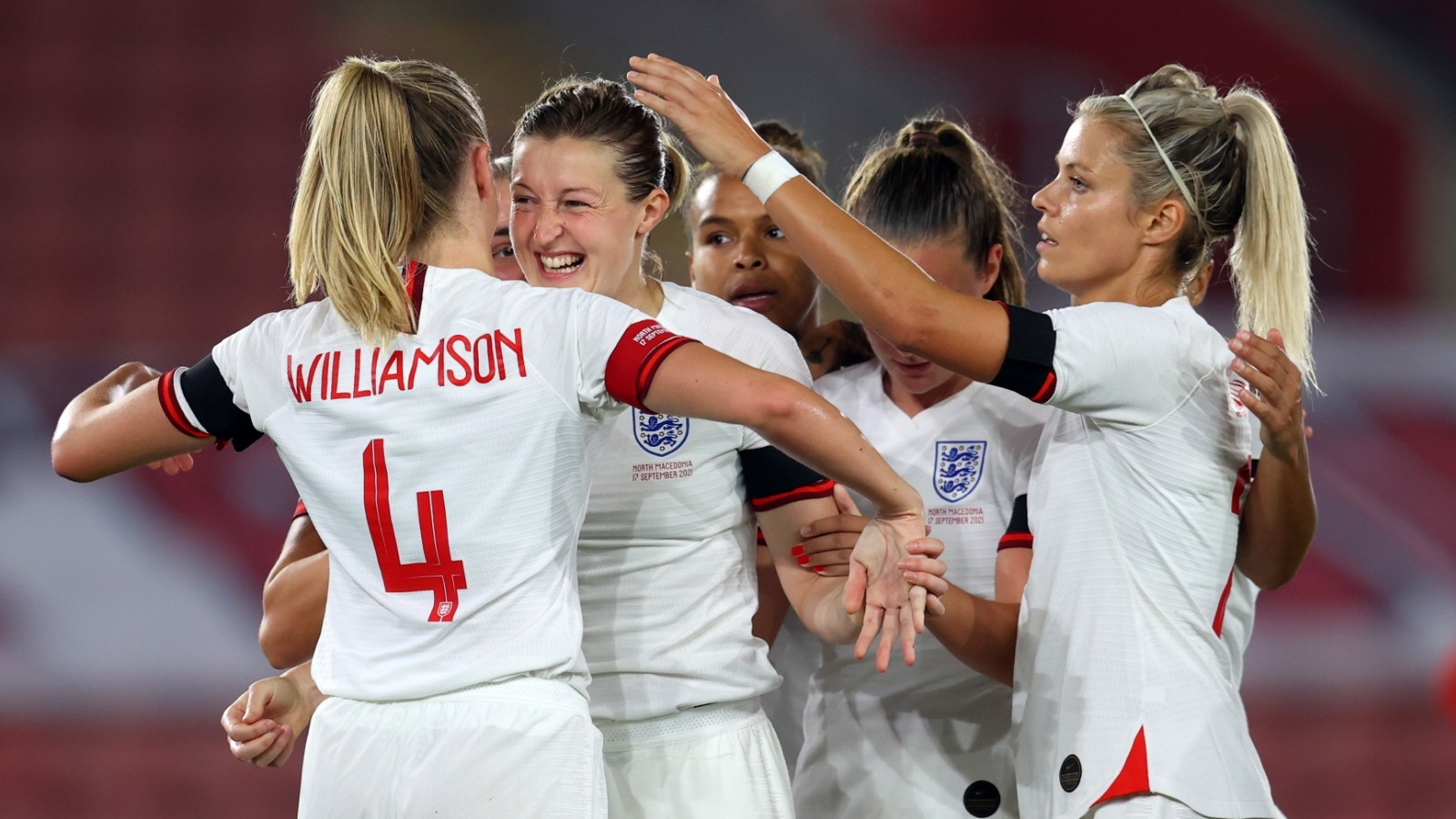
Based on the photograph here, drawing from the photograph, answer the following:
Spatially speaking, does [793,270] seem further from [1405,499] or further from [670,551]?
[1405,499]

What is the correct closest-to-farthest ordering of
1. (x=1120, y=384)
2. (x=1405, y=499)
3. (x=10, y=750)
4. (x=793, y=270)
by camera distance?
1. (x=1120, y=384)
2. (x=793, y=270)
3. (x=10, y=750)
4. (x=1405, y=499)

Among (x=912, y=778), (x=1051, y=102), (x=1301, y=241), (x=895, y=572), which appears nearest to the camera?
(x=895, y=572)

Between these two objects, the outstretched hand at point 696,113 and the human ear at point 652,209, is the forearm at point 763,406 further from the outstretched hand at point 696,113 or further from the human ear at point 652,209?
the human ear at point 652,209

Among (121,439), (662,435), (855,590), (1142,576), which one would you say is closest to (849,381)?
(662,435)

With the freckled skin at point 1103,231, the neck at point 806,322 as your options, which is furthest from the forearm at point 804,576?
the neck at point 806,322

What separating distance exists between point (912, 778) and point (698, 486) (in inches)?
30.9

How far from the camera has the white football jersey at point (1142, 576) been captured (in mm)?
2021

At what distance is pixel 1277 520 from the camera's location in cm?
210

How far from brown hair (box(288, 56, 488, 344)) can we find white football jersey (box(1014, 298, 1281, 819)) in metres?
0.96

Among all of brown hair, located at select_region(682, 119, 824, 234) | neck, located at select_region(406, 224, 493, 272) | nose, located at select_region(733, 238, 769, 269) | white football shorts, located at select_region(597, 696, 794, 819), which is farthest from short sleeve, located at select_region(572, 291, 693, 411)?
brown hair, located at select_region(682, 119, 824, 234)

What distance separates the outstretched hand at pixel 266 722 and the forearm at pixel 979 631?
3.48ft

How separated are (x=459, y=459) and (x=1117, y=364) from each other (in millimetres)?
983

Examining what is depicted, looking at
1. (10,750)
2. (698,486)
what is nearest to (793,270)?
(698,486)

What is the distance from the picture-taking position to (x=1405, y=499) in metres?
6.59
